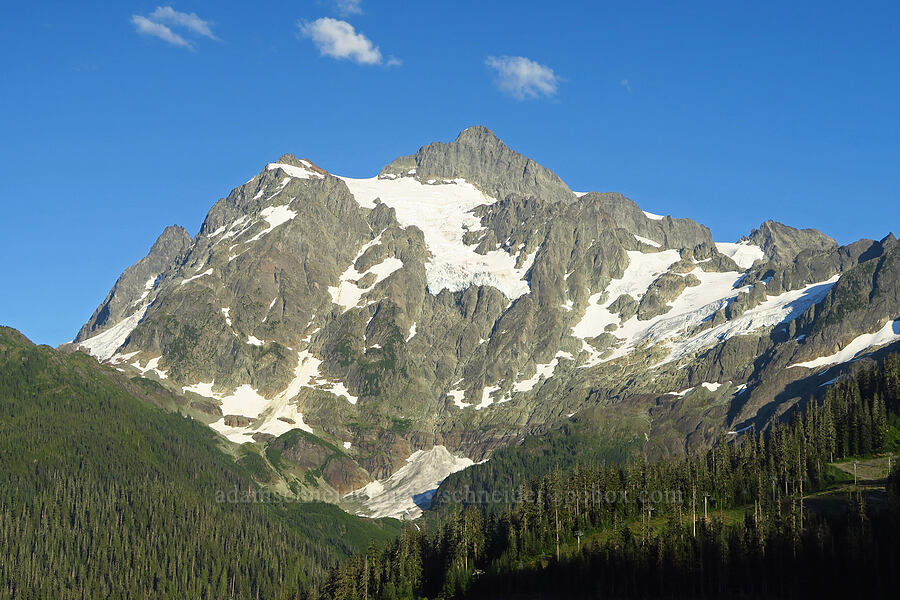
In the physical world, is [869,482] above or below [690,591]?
above

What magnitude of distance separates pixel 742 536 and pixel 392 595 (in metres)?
68.1

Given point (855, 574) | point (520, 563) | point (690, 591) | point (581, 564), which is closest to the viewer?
point (855, 574)

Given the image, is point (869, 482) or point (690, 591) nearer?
point (690, 591)

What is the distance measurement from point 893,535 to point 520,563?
67.8 m

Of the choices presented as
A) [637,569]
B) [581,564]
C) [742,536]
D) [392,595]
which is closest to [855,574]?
[742,536]

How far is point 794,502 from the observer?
188625 mm

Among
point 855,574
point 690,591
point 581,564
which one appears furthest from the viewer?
point 581,564

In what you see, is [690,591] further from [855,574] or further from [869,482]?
[869,482]

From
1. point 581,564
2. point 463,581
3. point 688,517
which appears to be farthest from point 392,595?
point 688,517

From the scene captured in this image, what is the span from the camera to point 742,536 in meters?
168

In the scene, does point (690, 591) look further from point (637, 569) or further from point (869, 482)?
point (869, 482)

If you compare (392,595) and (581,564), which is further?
(392,595)

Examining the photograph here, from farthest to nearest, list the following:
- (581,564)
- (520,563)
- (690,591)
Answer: (520,563) < (581,564) < (690,591)

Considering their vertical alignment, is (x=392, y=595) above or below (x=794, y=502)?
below
